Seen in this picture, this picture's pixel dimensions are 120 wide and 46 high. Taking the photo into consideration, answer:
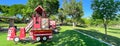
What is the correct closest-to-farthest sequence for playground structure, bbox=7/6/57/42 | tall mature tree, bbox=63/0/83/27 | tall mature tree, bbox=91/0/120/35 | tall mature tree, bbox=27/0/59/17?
playground structure, bbox=7/6/57/42
tall mature tree, bbox=91/0/120/35
tall mature tree, bbox=27/0/59/17
tall mature tree, bbox=63/0/83/27

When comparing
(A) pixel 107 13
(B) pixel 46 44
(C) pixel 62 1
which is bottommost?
(B) pixel 46 44

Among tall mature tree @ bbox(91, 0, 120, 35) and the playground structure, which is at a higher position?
tall mature tree @ bbox(91, 0, 120, 35)

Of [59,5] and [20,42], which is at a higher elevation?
[59,5]

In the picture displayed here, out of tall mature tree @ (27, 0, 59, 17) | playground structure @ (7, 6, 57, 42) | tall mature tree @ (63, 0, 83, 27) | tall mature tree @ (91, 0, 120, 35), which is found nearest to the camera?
playground structure @ (7, 6, 57, 42)

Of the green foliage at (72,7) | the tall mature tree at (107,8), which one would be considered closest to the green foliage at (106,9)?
the tall mature tree at (107,8)

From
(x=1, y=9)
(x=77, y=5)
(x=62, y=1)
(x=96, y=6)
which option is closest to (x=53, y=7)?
(x=62, y=1)

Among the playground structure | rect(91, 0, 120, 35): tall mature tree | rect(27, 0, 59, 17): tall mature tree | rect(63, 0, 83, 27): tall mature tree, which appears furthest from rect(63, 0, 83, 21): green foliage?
the playground structure

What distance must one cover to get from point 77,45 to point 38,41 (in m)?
3.68

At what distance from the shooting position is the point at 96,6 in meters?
21.7

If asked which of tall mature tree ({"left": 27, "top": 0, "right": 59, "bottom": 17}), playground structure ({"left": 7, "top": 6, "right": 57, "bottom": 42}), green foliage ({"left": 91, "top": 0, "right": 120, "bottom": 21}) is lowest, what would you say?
playground structure ({"left": 7, "top": 6, "right": 57, "bottom": 42})

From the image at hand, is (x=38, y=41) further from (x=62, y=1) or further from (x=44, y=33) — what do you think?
(x=62, y=1)

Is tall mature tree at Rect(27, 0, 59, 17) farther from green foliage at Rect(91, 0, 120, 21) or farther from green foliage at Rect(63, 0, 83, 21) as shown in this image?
green foliage at Rect(91, 0, 120, 21)

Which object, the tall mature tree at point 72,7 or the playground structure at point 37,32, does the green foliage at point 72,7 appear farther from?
the playground structure at point 37,32

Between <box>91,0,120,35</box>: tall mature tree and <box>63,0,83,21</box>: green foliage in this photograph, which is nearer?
<box>91,0,120,35</box>: tall mature tree
